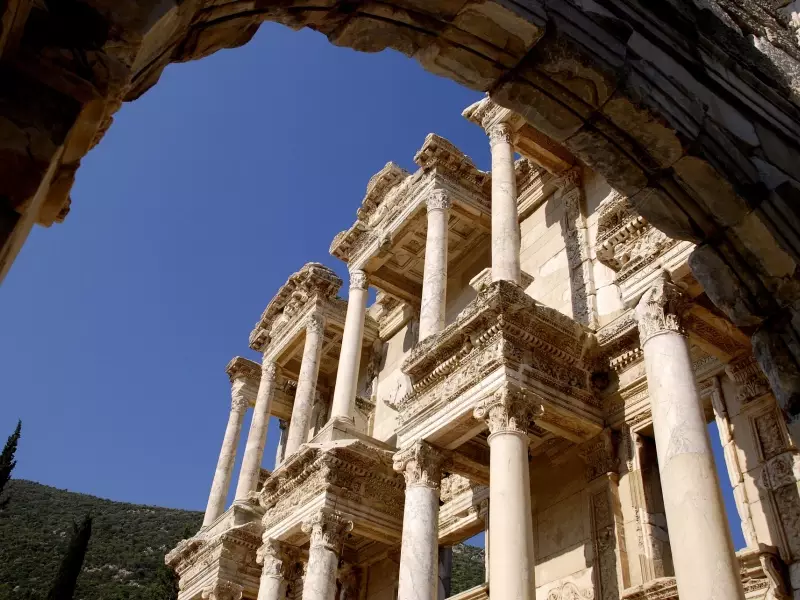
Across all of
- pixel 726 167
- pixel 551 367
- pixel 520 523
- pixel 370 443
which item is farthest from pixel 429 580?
pixel 726 167

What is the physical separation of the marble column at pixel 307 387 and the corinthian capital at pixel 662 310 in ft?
29.3

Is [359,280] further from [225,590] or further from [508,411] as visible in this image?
[508,411]

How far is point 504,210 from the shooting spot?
1282 cm

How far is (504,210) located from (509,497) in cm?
532

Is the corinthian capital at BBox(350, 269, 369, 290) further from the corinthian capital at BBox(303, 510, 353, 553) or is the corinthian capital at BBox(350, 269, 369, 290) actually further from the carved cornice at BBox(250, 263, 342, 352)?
the corinthian capital at BBox(303, 510, 353, 553)

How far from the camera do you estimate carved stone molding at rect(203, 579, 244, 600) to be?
53.9 ft

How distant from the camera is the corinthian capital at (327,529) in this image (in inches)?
510

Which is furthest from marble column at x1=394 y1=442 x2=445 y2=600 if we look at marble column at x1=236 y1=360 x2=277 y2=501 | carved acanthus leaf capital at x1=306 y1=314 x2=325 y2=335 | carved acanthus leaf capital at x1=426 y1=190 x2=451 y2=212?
marble column at x1=236 y1=360 x2=277 y2=501

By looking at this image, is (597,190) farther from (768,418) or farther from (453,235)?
(768,418)

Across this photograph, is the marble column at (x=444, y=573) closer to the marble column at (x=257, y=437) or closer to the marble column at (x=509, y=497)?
the marble column at (x=509, y=497)

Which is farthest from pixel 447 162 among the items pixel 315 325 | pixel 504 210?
pixel 315 325

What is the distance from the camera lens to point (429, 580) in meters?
9.91

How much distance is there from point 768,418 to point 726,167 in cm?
536

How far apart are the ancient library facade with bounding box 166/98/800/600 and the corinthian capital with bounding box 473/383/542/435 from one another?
0.02 meters
